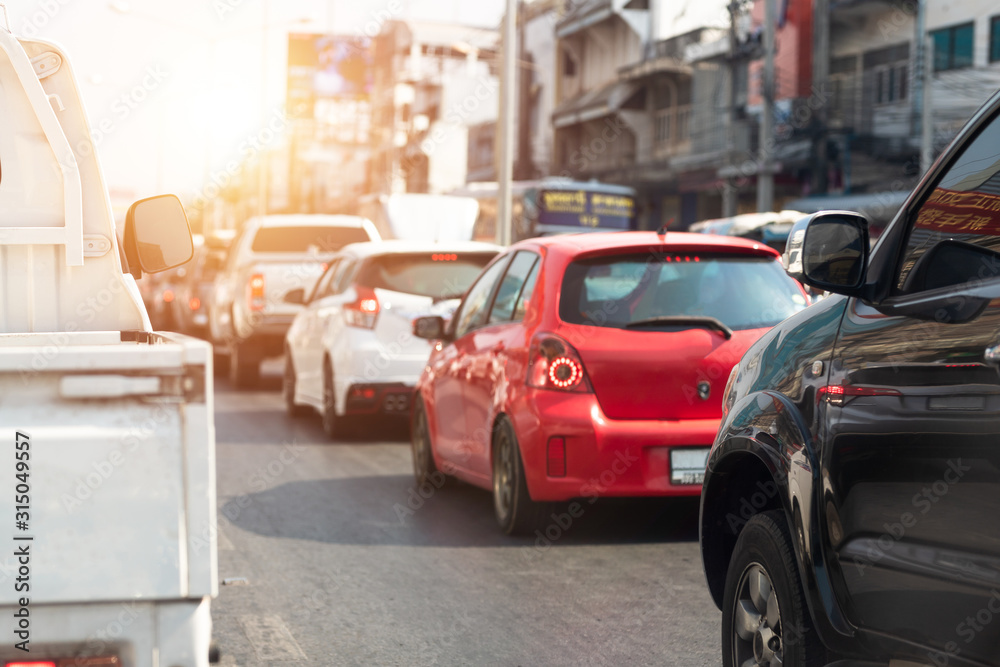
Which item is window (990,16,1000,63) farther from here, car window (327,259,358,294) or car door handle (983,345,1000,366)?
car door handle (983,345,1000,366)

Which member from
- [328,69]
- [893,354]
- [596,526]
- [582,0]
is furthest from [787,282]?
[328,69]

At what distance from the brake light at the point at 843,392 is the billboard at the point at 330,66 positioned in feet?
302

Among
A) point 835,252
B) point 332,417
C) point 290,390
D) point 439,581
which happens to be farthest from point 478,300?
point 290,390

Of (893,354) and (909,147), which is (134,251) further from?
(909,147)

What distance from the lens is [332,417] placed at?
12.2 metres

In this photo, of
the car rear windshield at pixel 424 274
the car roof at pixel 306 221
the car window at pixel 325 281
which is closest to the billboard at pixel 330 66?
the car roof at pixel 306 221

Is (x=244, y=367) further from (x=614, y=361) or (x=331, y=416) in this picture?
(x=614, y=361)

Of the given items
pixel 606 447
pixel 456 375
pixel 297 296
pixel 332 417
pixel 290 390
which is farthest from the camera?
pixel 290 390

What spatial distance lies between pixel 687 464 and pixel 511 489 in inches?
37.4

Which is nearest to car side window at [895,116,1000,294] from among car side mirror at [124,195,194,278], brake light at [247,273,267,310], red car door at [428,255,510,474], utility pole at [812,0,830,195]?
car side mirror at [124,195,194,278]

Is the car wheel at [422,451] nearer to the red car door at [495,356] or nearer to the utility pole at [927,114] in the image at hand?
the red car door at [495,356]

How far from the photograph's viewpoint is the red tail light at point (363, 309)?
463 inches

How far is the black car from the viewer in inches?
113

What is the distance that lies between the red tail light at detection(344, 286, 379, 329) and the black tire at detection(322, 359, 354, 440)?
2.01 ft
